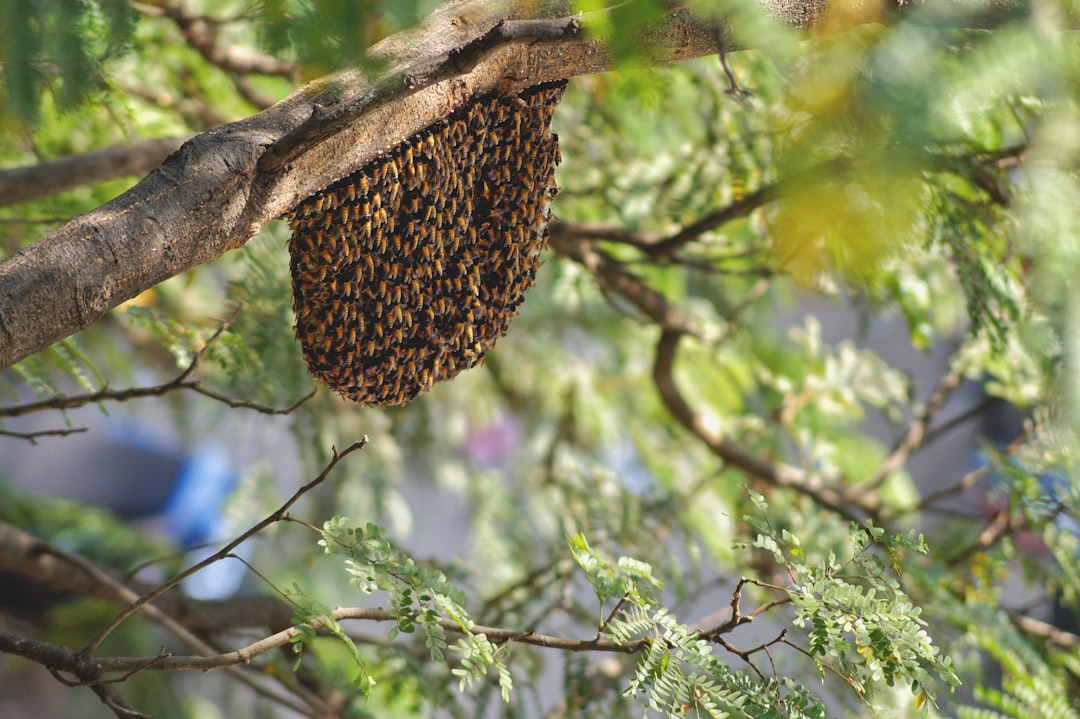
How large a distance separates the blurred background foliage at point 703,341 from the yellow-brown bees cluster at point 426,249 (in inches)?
9.7

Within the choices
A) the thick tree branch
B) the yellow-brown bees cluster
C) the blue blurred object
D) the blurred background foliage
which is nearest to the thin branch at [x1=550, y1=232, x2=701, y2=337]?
the blurred background foliage

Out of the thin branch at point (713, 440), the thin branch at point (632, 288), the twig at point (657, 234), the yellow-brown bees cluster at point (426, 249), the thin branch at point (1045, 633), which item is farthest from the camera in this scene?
the thin branch at point (713, 440)

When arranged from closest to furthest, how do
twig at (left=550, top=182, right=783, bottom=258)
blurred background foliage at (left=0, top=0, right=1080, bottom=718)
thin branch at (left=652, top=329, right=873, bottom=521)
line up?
1. blurred background foliage at (left=0, top=0, right=1080, bottom=718)
2. twig at (left=550, top=182, right=783, bottom=258)
3. thin branch at (left=652, top=329, right=873, bottom=521)

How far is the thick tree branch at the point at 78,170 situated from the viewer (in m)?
2.02

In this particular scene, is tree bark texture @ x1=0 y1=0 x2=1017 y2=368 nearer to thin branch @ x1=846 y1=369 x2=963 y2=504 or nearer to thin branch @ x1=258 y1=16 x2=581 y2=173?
thin branch @ x1=258 y1=16 x2=581 y2=173

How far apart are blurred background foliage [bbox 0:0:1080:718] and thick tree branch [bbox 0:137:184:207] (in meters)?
0.09

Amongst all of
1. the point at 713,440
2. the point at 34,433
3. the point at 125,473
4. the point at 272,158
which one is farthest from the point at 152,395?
the point at 125,473

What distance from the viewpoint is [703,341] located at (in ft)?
9.97

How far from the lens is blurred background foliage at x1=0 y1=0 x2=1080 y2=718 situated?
1.00m

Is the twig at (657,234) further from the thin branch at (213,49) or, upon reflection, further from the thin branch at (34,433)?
the thin branch at (34,433)

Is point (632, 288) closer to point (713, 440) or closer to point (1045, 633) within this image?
point (713, 440)

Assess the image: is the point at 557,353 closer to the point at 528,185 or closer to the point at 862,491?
the point at 862,491

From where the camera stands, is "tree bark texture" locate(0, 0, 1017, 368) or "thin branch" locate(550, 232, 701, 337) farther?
"thin branch" locate(550, 232, 701, 337)

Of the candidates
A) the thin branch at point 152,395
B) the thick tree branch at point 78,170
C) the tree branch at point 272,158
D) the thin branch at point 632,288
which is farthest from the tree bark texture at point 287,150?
the thin branch at point 632,288
